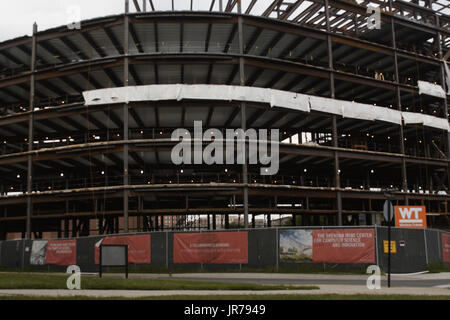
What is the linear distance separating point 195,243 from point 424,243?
11022mm

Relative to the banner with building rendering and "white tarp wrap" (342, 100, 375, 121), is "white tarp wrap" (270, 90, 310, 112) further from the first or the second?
the banner with building rendering

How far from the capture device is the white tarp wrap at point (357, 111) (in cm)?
3444

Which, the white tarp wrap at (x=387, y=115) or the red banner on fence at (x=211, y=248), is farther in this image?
the white tarp wrap at (x=387, y=115)

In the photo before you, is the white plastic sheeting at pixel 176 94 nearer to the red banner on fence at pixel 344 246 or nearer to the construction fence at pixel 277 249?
the construction fence at pixel 277 249

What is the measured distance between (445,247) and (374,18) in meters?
21.9

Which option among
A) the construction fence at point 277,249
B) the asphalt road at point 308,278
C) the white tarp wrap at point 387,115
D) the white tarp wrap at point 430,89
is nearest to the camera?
the asphalt road at point 308,278

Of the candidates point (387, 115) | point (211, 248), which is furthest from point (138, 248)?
point (387, 115)

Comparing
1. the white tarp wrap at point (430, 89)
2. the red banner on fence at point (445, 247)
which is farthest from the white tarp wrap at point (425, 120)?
the red banner on fence at point (445, 247)

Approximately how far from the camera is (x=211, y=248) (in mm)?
21531

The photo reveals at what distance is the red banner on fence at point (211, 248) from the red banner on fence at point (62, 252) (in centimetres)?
605

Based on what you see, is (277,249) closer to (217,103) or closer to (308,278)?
(308,278)

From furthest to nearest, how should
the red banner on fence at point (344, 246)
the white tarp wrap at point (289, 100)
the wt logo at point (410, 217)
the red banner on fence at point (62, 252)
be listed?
the white tarp wrap at point (289, 100)
the wt logo at point (410, 217)
the red banner on fence at point (62, 252)
the red banner on fence at point (344, 246)

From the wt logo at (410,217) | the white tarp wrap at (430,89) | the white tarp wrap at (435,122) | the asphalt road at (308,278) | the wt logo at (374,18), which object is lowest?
the asphalt road at (308,278)

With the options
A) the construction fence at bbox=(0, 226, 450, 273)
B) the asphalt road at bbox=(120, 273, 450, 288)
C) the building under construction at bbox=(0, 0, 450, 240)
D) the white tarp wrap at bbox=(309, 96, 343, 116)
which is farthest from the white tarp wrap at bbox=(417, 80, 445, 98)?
the asphalt road at bbox=(120, 273, 450, 288)
